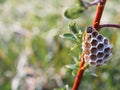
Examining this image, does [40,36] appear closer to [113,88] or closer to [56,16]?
[56,16]

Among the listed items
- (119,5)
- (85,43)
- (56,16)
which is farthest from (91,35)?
(119,5)

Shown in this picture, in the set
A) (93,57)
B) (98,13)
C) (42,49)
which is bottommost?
(42,49)

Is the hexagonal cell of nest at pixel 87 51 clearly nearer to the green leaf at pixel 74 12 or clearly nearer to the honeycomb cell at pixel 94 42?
the honeycomb cell at pixel 94 42

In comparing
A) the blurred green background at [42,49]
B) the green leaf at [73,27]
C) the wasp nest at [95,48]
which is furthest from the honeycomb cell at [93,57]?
the blurred green background at [42,49]

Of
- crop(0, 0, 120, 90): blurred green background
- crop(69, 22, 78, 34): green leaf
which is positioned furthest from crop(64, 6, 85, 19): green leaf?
crop(0, 0, 120, 90): blurred green background

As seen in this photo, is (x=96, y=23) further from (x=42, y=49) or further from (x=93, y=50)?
(x=42, y=49)

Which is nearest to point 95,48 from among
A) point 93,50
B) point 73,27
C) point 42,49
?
point 93,50

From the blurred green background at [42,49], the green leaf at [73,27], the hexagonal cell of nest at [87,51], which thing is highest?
the green leaf at [73,27]
